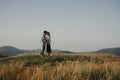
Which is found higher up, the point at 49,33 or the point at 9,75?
the point at 49,33

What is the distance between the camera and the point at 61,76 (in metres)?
5.66

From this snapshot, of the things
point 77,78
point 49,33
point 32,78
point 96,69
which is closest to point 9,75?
point 32,78

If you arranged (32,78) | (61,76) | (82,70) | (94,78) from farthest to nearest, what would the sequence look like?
1. (82,70)
2. (94,78)
3. (61,76)
4. (32,78)

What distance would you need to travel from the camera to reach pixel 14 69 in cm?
633

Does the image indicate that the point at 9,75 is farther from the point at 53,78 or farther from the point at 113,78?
the point at 113,78

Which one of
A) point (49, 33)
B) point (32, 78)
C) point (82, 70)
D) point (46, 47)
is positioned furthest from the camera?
point (46, 47)

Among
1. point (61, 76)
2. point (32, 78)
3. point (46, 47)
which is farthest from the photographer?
point (46, 47)

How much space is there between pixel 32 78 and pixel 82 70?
6.46 ft

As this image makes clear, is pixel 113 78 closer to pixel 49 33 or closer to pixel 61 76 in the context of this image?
pixel 61 76

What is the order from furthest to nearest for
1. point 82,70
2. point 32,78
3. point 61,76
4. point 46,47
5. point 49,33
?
point 46,47
point 49,33
point 82,70
point 61,76
point 32,78

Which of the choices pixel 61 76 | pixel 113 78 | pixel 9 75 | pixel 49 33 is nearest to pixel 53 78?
pixel 61 76

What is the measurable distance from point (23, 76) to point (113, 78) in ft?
8.42

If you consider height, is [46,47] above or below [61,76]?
above

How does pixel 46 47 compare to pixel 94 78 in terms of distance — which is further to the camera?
pixel 46 47
